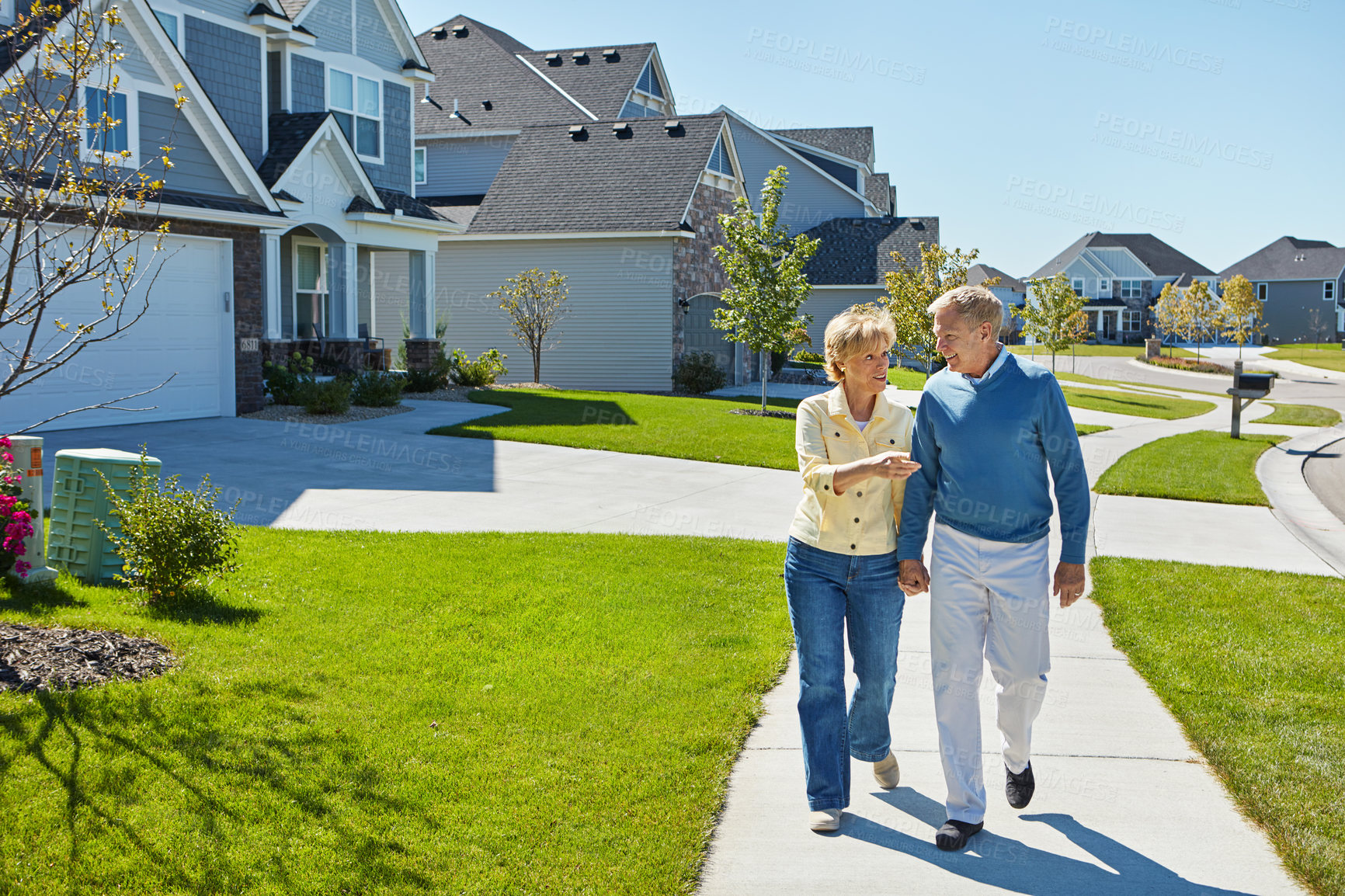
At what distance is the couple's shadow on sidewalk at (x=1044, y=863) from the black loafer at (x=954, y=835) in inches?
1.0

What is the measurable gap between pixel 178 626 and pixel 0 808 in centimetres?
231

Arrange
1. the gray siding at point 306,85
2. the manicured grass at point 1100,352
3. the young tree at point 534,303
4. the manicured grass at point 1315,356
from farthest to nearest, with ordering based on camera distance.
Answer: the manicured grass at point 1100,352 → the manicured grass at point 1315,356 → the young tree at point 534,303 → the gray siding at point 306,85

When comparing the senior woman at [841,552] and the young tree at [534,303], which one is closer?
the senior woman at [841,552]

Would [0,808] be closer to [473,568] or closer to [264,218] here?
[473,568]

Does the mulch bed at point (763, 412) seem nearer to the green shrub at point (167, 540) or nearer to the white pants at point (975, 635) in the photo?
the green shrub at point (167, 540)

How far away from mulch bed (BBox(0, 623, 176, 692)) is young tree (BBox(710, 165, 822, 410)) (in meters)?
17.1

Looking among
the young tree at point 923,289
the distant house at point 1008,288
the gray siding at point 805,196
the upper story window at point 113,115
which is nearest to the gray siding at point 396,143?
the upper story window at point 113,115

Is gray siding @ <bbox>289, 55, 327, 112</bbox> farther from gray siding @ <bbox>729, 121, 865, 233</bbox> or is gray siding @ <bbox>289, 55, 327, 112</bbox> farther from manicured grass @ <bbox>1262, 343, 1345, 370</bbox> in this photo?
manicured grass @ <bbox>1262, 343, 1345, 370</bbox>

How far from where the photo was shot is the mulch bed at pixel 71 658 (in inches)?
202

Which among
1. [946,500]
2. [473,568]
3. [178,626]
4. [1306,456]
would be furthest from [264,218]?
[1306,456]

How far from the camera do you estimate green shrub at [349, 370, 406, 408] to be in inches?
734

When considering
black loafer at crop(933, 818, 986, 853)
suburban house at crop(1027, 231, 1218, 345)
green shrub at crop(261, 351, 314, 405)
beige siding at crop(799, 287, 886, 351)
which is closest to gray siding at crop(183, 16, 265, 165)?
green shrub at crop(261, 351, 314, 405)

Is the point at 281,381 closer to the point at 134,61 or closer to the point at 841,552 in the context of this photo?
the point at 134,61

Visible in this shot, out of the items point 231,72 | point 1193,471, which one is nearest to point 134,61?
point 231,72
